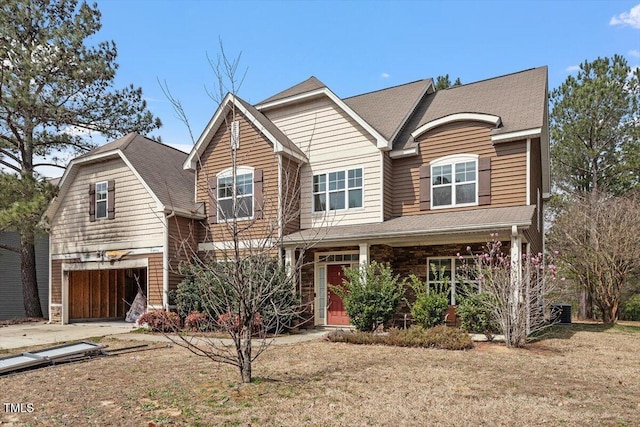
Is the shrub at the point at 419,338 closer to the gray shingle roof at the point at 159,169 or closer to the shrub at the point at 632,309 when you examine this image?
the gray shingle roof at the point at 159,169

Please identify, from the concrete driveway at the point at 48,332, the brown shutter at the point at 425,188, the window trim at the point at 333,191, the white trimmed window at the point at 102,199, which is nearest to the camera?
the concrete driveway at the point at 48,332

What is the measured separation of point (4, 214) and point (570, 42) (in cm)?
1913

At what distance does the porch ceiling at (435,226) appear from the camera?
11.6m

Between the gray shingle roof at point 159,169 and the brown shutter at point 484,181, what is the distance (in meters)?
9.43

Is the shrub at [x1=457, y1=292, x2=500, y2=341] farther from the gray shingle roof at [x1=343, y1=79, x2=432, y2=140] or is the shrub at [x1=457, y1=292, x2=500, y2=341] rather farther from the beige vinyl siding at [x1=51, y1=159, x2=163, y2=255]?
the beige vinyl siding at [x1=51, y1=159, x2=163, y2=255]

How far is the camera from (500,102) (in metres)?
14.8

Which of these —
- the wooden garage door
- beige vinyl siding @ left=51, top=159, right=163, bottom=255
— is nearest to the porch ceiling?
beige vinyl siding @ left=51, top=159, right=163, bottom=255

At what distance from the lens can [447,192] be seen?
13.9 metres

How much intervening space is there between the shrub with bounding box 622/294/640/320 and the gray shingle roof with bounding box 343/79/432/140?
53.4 ft

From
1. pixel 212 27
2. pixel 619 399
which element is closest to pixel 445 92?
pixel 212 27

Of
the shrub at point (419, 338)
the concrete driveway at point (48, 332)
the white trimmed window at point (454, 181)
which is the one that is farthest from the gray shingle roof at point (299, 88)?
the concrete driveway at point (48, 332)

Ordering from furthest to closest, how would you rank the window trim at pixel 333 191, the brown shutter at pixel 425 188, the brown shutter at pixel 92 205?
the brown shutter at pixel 92 205, the window trim at pixel 333 191, the brown shutter at pixel 425 188

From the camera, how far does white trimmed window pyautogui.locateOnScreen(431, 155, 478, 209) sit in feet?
44.6

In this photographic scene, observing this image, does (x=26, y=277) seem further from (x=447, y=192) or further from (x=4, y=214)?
(x=447, y=192)
